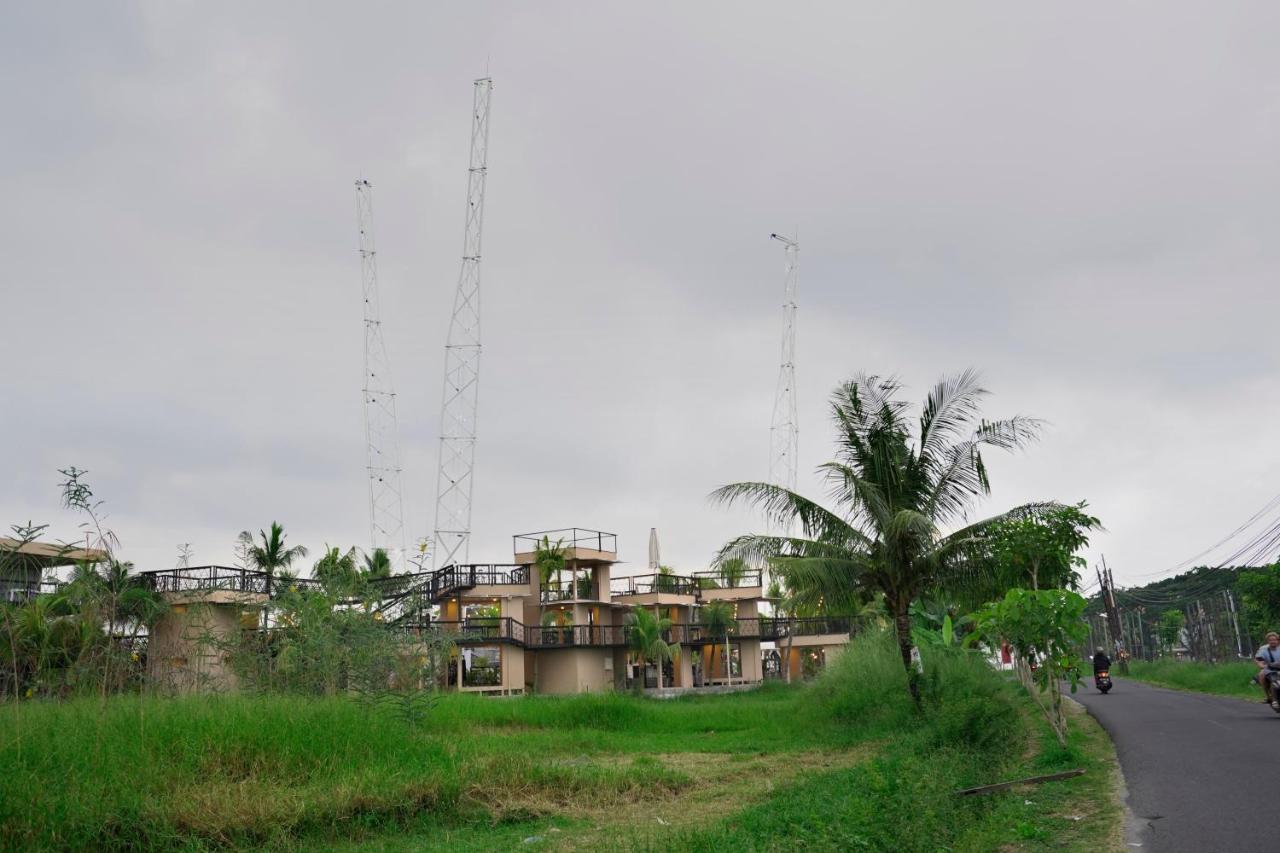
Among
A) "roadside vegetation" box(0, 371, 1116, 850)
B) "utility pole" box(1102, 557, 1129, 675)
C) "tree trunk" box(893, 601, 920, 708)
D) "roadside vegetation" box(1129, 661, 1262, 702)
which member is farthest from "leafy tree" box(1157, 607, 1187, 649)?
"tree trunk" box(893, 601, 920, 708)

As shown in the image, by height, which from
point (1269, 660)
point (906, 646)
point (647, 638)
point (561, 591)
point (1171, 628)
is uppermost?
point (561, 591)

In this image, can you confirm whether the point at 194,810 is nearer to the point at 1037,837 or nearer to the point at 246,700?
the point at 246,700

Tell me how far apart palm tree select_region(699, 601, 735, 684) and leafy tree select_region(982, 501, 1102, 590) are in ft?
98.9

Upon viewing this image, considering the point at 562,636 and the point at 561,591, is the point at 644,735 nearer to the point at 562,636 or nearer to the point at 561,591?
the point at 562,636

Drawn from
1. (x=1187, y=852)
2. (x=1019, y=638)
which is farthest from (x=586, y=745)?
(x=1187, y=852)

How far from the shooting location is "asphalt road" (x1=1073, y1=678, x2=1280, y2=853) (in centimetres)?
797

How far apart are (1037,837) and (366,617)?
507 inches

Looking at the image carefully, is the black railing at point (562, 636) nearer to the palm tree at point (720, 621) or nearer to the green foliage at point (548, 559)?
the green foliage at point (548, 559)

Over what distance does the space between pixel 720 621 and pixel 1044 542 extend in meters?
32.5

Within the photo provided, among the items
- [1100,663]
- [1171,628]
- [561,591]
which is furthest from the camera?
[1171,628]

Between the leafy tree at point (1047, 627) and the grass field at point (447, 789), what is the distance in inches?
42.1

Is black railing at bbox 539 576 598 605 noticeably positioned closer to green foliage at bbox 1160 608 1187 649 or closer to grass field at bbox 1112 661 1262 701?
grass field at bbox 1112 661 1262 701

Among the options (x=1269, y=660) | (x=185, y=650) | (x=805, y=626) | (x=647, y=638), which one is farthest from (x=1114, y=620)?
(x=185, y=650)

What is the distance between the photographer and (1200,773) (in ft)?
36.4
